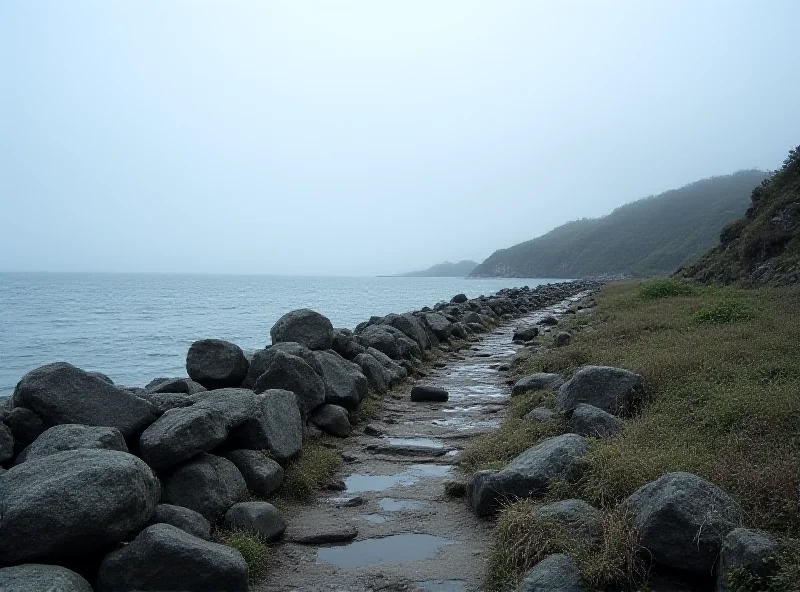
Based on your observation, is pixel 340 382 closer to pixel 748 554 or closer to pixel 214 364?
pixel 214 364

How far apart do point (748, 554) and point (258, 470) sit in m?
6.07

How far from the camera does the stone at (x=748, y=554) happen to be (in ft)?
16.2

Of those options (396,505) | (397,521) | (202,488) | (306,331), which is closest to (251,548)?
(202,488)

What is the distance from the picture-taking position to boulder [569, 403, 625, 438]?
896cm

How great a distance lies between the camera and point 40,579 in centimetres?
528

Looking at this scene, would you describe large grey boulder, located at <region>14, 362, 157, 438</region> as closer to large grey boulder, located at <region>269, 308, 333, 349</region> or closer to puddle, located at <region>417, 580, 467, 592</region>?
puddle, located at <region>417, 580, 467, 592</region>

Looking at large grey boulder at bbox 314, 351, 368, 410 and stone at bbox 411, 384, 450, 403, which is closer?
large grey boulder at bbox 314, 351, 368, 410

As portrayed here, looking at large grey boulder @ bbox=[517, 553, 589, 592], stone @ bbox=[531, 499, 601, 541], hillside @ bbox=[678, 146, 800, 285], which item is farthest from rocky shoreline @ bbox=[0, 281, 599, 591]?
hillside @ bbox=[678, 146, 800, 285]

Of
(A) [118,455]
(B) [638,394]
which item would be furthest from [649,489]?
(A) [118,455]

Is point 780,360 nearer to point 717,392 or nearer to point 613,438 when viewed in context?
point 717,392

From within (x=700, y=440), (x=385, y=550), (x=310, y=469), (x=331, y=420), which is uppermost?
(x=700, y=440)

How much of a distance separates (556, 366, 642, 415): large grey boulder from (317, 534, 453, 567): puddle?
12.8ft

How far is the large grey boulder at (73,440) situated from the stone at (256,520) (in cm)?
158

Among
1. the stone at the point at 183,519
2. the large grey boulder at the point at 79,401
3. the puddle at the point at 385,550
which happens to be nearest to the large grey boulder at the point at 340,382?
the large grey boulder at the point at 79,401
